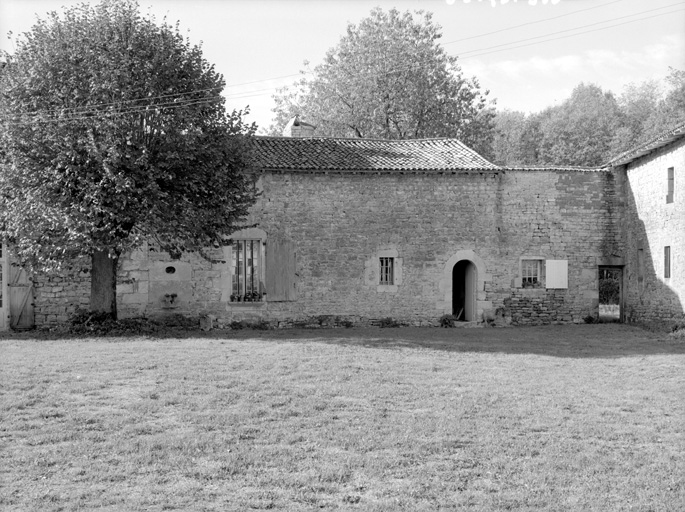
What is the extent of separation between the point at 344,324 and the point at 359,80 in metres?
18.4

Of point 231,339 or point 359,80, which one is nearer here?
point 231,339

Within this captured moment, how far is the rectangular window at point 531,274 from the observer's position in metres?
22.8

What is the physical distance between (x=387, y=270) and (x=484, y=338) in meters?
4.55

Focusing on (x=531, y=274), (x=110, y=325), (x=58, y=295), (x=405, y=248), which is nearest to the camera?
(x=110, y=325)

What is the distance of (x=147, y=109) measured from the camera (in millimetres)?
18016

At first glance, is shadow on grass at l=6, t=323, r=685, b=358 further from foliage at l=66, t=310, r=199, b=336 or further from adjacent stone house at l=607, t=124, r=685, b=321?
adjacent stone house at l=607, t=124, r=685, b=321

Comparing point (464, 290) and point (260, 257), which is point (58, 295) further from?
point (464, 290)

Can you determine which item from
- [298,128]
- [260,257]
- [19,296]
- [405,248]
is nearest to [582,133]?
[298,128]

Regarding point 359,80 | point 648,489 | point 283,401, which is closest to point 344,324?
Result: point 283,401

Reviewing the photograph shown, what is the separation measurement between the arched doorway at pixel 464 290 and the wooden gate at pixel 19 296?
12.8 meters

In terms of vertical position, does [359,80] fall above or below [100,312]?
above

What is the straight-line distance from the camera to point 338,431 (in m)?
8.61

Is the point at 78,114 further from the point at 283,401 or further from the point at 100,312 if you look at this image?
the point at 283,401

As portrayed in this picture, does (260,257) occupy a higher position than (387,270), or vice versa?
(260,257)
